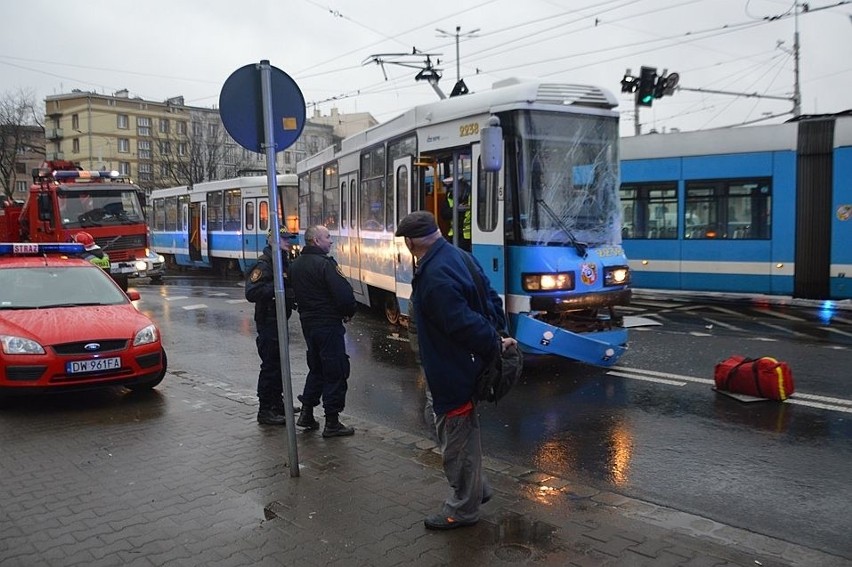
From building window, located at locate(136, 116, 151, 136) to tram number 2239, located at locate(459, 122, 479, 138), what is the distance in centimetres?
8731

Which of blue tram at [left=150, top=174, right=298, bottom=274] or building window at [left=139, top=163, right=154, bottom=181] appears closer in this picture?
blue tram at [left=150, top=174, right=298, bottom=274]

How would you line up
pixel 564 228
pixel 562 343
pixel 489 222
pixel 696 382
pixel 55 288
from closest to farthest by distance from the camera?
pixel 562 343 < pixel 696 382 < pixel 55 288 < pixel 564 228 < pixel 489 222

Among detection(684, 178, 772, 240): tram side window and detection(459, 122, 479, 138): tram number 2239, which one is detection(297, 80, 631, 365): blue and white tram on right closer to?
detection(459, 122, 479, 138): tram number 2239

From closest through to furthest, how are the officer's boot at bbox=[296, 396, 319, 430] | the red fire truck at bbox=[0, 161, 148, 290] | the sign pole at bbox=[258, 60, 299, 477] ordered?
the sign pole at bbox=[258, 60, 299, 477], the officer's boot at bbox=[296, 396, 319, 430], the red fire truck at bbox=[0, 161, 148, 290]

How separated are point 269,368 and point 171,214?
89.7 feet

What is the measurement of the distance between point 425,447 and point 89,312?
444 centimetres

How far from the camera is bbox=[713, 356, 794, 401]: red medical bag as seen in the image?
753 centimetres

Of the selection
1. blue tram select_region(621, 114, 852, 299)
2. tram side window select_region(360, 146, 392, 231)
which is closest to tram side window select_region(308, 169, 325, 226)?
tram side window select_region(360, 146, 392, 231)

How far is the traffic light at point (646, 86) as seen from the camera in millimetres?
20094

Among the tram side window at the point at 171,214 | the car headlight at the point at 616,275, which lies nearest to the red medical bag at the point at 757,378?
the car headlight at the point at 616,275

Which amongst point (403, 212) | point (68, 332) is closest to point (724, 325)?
point (403, 212)

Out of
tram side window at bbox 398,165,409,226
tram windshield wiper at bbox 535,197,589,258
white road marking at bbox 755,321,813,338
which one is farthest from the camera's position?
white road marking at bbox 755,321,813,338

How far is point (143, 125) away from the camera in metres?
89.5

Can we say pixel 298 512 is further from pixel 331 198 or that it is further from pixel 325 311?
pixel 331 198
